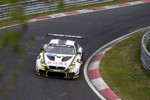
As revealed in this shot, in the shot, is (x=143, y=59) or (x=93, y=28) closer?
(x=143, y=59)

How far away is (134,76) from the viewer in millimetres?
11398

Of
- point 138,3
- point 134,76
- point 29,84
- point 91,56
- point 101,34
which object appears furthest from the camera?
point 138,3

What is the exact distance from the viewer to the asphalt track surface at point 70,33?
9.69 m

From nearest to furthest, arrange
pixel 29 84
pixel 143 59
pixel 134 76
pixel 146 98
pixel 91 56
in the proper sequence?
pixel 146 98
pixel 29 84
pixel 134 76
pixel 143 59
pixel 91 56

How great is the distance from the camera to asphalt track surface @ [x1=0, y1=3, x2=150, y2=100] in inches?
381

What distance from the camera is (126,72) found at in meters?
11.8

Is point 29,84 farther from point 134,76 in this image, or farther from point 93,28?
point 93,28

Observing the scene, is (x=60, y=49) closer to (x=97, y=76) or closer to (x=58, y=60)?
(x=58, y=60)

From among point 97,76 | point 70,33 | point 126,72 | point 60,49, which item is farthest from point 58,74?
point 70,33

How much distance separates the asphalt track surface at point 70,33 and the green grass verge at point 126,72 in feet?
2.93

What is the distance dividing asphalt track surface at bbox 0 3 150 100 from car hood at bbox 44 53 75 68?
→ 21.2 inches

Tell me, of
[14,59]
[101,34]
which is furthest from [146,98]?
[101,34]

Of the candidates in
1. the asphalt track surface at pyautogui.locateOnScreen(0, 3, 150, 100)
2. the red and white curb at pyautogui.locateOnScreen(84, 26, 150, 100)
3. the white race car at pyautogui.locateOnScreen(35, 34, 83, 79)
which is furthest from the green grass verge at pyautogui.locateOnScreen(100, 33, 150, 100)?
the white race car at pyautogui.locateOnScreen(35, 34, 83, 79)

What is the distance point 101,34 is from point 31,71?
6.16 metres
